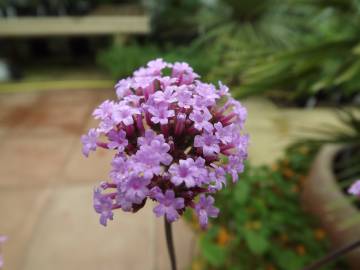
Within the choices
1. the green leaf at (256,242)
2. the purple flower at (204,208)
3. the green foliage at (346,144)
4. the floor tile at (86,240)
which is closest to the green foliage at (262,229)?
the green leaf at (256,242)

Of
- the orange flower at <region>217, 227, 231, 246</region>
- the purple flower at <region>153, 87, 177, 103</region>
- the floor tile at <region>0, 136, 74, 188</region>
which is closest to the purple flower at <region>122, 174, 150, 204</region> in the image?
the purple flower at <region>153, 87, 177, 103</region>

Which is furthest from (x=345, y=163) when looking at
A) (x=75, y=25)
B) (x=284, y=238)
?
(x=75, y=25)

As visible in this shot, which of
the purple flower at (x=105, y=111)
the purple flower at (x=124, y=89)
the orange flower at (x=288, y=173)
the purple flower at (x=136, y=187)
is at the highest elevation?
the orange flower at (x=288, y=173)

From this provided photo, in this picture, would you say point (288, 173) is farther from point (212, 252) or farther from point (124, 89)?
point (124, 89)

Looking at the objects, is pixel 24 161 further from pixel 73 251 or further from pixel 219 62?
pixel 219 62

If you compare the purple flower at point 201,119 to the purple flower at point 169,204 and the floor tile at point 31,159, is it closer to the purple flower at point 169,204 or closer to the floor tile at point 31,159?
the purple flower at point 169,204

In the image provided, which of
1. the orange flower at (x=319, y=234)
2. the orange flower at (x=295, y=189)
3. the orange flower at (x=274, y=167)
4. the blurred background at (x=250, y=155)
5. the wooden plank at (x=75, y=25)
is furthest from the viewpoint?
the wooden plank at (x=75, y=25)
